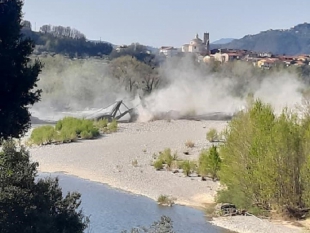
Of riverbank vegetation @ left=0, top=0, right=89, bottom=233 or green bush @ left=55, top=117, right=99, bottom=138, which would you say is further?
green bush @ left=55, top=117, right=99, bottom=138

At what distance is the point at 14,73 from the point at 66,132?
35251 mm

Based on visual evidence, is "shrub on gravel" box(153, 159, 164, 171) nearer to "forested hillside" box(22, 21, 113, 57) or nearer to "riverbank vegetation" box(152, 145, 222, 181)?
"riverbank vegetation" box(152, 145, 222, 181)

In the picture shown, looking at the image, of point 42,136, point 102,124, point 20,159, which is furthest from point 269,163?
point 102,124

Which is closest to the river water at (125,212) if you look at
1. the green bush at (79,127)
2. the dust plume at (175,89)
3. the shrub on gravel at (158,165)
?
the shrub on gravel at (158,165)

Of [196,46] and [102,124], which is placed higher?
[196,46]

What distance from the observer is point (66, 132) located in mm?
46625

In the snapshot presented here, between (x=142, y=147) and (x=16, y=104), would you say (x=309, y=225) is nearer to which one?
(x=16, y=104)

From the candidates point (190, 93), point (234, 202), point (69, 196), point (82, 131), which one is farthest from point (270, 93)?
point (69, 196)

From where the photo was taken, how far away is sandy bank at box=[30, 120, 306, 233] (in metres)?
28.3

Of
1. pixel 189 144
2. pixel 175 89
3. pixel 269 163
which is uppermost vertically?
pixel 269 163

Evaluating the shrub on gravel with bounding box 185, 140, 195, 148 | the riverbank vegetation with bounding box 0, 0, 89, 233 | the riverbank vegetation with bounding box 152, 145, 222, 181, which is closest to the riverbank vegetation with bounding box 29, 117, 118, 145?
the shrub on gravel with bounding box 185, 140, 195, 148

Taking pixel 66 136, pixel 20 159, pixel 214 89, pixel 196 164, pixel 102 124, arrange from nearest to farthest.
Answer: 1. pixel 20 159
2. pixel 196 164
3. pixel 66 136
4. pixel 102 124
5. pixel 214 89

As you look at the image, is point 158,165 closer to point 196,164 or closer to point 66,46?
point 196,164

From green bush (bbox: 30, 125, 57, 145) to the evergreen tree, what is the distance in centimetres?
3278
